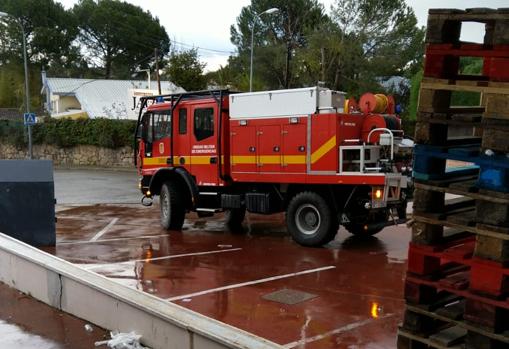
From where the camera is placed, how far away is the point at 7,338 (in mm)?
5250

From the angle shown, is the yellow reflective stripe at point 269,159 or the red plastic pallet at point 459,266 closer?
the red plastic pallet at point 459,266

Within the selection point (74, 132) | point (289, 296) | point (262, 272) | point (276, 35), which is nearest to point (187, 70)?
point (74, 132)

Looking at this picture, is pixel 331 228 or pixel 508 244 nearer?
pixel 508 244

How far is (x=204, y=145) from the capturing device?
11.4 metres

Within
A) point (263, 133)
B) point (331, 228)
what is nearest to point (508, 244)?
point (331, 228)

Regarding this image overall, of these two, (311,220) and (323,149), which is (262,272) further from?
(323,149)

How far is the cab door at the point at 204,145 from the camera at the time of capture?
1123 cm

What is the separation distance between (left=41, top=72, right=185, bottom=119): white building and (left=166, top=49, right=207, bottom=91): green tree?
320 centimetres

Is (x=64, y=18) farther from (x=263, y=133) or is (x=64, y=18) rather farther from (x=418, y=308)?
(x=418, y=308)

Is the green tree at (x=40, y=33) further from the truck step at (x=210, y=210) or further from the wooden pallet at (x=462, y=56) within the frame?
the wooden pallet at (x=462, y=56)

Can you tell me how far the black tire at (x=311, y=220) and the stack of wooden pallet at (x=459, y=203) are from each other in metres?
5.81

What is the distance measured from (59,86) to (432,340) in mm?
55521

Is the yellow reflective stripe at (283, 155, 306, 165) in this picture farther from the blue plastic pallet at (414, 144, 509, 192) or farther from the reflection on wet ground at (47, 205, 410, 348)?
the blue plastic pallet at (414, 144, 509, 192)

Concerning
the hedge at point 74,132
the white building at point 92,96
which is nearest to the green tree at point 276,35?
the white building at point 92,96
